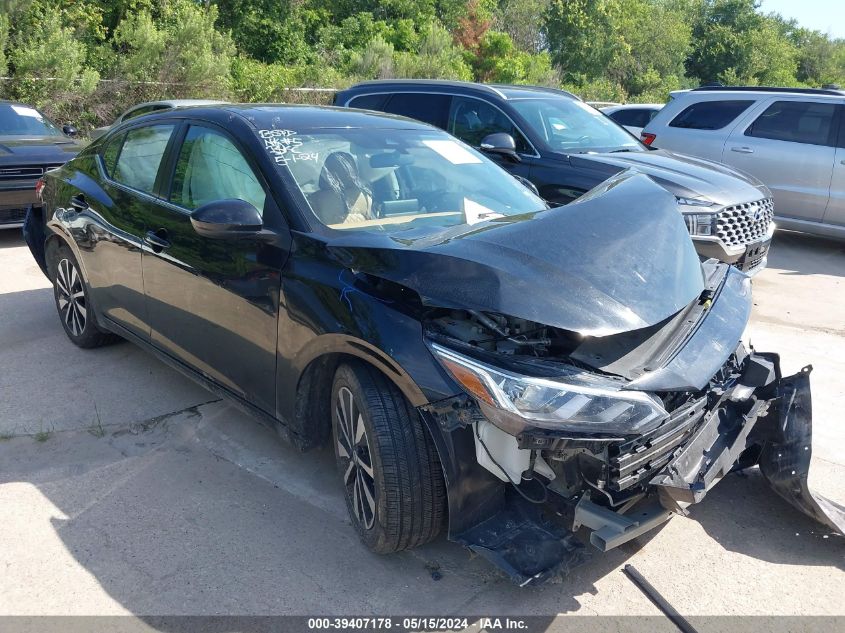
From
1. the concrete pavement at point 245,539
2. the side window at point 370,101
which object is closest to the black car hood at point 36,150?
the side window at point 370,101

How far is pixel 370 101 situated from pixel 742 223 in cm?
436

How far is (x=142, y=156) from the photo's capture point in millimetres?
4746

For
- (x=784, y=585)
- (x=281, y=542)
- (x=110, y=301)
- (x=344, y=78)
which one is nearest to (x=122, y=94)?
(x=344, y=78)

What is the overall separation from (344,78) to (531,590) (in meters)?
21.4

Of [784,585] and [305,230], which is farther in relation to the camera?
[305,230]

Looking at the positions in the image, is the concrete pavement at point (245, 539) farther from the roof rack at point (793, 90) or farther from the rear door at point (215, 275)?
the roof rack at point (793, 90)

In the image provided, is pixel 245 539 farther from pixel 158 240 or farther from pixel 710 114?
pixel 710 114

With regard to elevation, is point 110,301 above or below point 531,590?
above

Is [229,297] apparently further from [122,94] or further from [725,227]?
[122,94]

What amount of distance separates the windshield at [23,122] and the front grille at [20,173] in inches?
55.5

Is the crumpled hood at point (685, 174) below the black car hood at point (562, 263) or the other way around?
below

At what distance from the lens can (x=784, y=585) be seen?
10.3ft

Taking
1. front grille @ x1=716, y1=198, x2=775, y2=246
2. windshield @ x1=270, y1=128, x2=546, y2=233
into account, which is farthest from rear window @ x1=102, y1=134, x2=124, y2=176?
front grille @ x1=716, y1=198, x2=775, y2=246

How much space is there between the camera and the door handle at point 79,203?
5094 mm
